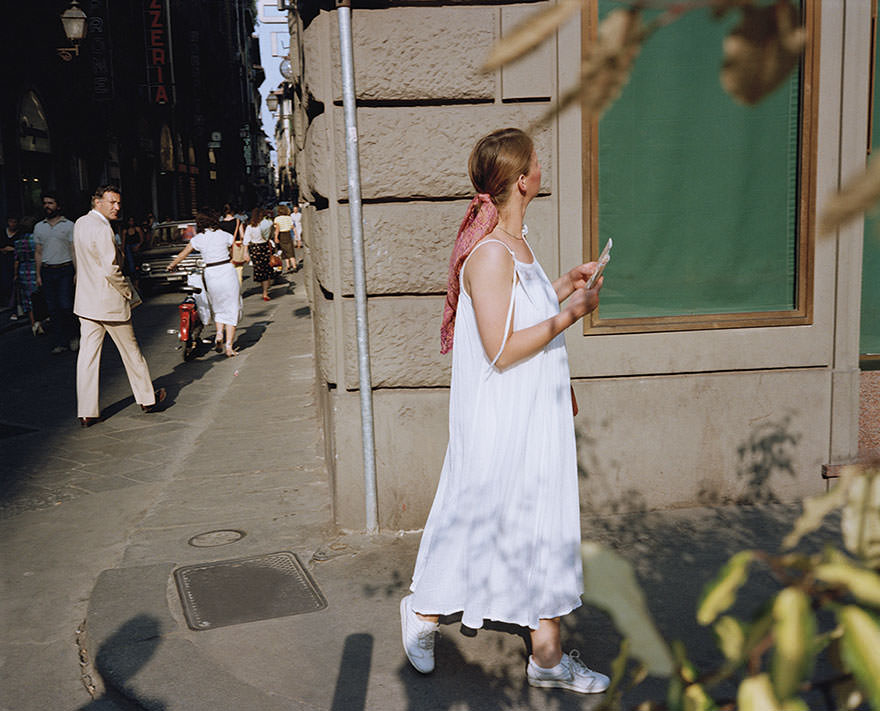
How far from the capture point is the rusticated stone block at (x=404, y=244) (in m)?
4.75

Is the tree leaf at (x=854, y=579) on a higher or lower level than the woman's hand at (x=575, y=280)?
lower

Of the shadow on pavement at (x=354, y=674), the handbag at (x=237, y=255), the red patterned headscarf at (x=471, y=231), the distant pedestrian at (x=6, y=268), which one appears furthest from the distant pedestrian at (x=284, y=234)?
the red patterned headscarf at (x=471, y=231)

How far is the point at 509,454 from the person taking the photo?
11.0 feet

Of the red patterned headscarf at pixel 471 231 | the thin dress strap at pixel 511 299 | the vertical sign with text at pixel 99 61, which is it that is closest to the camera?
the thin dress strap at pixel 511 299

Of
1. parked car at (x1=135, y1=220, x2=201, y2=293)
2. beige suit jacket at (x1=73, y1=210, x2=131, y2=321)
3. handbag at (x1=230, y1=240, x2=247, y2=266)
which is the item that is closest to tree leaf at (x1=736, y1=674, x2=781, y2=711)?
beige suit jacket at (x1=73, y1=210, x2=131, y2=321)

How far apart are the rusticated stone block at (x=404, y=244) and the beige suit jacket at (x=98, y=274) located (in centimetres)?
393

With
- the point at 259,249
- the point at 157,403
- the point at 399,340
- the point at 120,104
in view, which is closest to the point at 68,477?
the point at 157,403

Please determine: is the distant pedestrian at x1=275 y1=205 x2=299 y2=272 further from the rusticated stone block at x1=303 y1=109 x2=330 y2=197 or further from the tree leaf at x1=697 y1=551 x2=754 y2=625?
the tree leaf at x1=697 y1=551 x2=754 y2=625

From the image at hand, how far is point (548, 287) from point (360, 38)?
1890 mm

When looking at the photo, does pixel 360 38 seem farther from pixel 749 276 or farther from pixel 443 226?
pixel 749 276

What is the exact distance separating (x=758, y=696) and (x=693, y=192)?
4664 millimetres

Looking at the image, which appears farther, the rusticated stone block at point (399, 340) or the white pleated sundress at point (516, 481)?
the rusticated stone block at point (399, 340)

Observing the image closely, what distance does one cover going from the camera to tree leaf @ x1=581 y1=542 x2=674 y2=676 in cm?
77

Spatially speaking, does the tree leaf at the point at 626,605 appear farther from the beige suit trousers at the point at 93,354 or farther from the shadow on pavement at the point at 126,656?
the beige suit trousers at the point at 93,354
